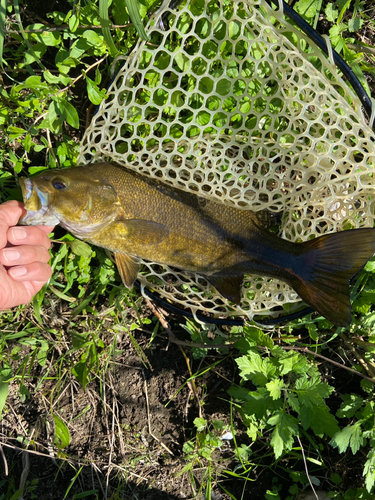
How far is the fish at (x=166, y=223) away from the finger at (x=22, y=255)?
20 cm

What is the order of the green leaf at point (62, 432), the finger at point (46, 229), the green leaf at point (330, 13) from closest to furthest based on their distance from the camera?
1. the finger at point (46, 229)
2. the green leaf at point (330, 13)
3. the green leaf at point (62, 432)

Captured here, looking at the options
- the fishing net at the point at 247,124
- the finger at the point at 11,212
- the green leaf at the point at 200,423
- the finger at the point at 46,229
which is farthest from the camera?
the green leaf at the point at 200,423

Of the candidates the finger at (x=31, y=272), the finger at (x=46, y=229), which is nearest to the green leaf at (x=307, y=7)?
the finger at (x=46, y=229)

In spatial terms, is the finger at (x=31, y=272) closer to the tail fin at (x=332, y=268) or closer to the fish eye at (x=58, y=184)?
the fish eye at (x=58, y=184)

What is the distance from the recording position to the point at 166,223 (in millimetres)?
2656

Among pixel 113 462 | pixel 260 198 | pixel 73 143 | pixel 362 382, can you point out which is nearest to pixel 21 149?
pixel 73 143

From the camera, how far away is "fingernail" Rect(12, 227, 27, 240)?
267cm

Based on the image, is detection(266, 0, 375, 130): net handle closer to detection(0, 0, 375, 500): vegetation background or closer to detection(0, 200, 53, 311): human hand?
detection(0, 0, 375, 500): vegetation background

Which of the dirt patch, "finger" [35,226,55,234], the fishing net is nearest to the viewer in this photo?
the fishing net

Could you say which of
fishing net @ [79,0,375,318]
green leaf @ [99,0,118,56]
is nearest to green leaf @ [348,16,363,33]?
fishing net @ [79,0,375,318]

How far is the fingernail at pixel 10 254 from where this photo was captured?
2.65m

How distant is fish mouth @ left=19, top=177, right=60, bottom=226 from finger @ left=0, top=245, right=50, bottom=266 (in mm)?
188

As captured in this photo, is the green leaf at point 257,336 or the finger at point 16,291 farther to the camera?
the green leaf at point 257,336

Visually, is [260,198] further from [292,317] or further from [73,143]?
[73,143]
